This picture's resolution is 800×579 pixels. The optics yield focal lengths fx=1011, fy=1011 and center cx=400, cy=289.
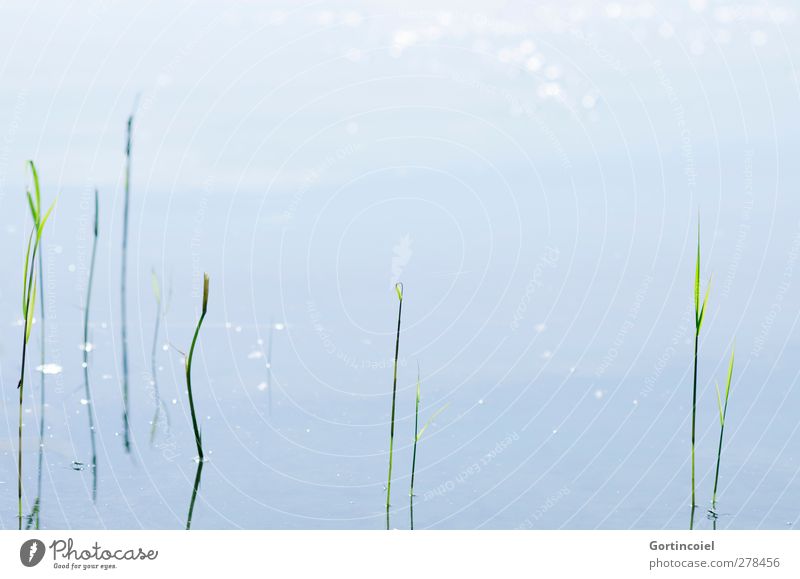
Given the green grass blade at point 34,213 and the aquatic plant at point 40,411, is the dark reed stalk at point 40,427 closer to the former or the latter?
the aquatic plant at point 40,411

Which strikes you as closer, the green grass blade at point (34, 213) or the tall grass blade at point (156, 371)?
the green grass blade at point (34, 213)

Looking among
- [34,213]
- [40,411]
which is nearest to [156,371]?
[40,411]

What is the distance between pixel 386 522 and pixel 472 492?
25 centimetres
